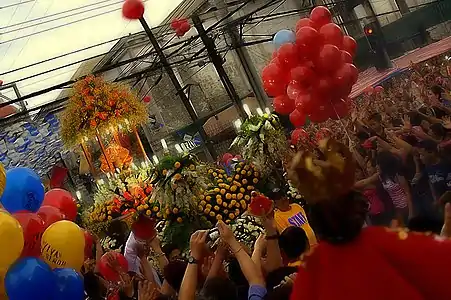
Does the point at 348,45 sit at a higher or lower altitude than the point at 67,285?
higher

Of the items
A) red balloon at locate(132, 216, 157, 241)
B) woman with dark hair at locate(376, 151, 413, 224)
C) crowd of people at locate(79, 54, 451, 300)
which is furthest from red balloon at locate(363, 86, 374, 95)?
red balloon at locate(132, 216, 157, 241)

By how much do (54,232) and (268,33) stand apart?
1720 centimetres

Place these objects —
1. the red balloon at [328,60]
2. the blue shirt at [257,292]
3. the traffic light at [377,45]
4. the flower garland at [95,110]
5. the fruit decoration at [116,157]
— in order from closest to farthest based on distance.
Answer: the blue shirt at [257,292], the red balloon at [328,60], the flower garland at [95,110], the fruit decoration at [116,157], the traffic light at [377,45]

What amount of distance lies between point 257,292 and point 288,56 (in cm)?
357

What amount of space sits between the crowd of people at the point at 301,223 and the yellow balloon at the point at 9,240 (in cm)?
70

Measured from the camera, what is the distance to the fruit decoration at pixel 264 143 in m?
7.41

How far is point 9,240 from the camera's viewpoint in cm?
349

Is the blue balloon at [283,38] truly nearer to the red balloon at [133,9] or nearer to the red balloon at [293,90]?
the red balloon at [293,90]

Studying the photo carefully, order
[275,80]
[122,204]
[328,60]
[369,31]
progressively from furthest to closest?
[369,31], [122,204], [275,80], [328,60]

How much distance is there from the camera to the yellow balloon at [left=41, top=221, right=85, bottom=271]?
12.8 feet

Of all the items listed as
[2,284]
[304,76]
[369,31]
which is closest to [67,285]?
[2,284]

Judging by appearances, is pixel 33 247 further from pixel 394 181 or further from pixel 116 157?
pixel 116 157

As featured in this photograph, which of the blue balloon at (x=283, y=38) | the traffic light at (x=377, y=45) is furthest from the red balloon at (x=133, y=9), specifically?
the traffic light at (x=377, y=45)

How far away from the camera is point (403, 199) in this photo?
205 inches
